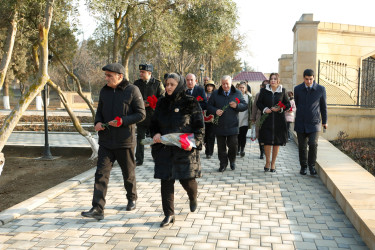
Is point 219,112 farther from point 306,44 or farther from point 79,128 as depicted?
point 306,44

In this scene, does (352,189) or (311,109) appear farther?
(311,109)

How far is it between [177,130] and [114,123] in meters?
0.80

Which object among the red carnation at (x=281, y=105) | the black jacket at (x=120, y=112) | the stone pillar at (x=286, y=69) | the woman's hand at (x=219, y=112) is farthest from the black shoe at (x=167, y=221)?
the stone pillar at (x=286, y=69)

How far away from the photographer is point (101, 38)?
27.8 m

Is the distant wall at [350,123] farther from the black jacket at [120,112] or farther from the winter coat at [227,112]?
the black jacket at [120,112]

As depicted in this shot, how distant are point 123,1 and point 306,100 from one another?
607 centimetres

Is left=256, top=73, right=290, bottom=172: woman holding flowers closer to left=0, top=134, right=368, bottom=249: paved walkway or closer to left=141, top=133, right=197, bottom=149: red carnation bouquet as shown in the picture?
left=0, top=134, right=368, bottom=249: paved walkway

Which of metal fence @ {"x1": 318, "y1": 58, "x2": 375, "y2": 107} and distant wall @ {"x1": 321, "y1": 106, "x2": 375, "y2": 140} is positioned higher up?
metal fence @ {"x1": 318, "y1": 58, "x2": 375, "y2": 107}

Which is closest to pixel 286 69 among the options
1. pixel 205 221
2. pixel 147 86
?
pixel 147 86

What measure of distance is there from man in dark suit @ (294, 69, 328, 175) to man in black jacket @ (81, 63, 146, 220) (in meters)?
3.51

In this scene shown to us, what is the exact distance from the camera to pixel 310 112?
7367 millimetres

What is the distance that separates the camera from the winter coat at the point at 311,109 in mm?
7359

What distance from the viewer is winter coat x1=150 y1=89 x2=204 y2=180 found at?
4.68m

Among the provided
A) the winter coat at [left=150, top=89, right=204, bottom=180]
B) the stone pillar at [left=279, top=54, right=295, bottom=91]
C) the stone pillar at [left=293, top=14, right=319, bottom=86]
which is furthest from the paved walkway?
the stone pillar at [left=279, top=54, right=295, bottom=91]
